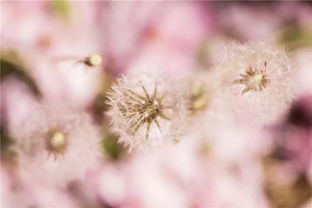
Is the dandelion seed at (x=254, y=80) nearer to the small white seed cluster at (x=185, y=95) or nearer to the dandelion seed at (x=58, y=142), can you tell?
the small white seed cluster at (x=185, y=95)

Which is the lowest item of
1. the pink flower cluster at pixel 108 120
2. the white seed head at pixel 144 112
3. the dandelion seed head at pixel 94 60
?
the white seed head at pixel 144 112

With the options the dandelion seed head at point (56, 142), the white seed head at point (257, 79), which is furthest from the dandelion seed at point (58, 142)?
the white seed head at point (257, 79)

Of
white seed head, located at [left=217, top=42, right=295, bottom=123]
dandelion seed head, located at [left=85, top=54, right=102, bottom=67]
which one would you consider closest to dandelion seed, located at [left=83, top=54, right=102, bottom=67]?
dandelion seed head, located at [left=85, top=54, right=102, bottom=67]

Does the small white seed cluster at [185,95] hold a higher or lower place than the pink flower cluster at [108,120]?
lower

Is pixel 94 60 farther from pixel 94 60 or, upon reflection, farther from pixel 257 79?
pixel 257 79

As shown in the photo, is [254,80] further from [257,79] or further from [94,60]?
[94,60]

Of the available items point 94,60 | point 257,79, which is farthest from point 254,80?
point 94,60

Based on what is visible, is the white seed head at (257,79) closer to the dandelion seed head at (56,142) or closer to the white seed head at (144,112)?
the white seed head at (144,112)

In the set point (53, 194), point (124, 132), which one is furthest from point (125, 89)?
point (53, 194)
